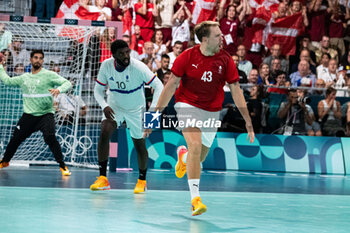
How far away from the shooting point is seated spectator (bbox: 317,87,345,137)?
15.2 m

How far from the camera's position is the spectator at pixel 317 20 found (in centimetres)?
1844

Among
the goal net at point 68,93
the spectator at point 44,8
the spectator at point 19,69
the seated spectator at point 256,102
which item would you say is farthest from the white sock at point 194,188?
the spectator at point 44,8

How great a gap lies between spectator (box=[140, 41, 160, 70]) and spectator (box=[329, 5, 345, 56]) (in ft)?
18.7

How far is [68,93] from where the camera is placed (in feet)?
49.0

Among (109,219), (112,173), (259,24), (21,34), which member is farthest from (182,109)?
(259,24)

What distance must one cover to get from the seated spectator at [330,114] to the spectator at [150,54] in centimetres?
454

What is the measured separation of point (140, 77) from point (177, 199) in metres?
1.97

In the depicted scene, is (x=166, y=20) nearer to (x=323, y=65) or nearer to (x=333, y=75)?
(x=323, y=65)

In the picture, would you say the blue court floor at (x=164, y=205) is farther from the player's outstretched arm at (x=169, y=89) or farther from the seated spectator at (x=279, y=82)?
the seated spectator at (x=279, y=82)

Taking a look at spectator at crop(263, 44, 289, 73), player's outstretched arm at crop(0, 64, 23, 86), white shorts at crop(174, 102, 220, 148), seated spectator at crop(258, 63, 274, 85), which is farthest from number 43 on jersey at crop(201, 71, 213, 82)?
spectator at crop(263, 44, 289, 73)

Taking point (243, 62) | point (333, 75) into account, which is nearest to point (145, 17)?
point (243, 62)

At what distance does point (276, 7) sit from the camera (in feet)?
60.1

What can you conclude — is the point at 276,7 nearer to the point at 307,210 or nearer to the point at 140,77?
the point at 140,77

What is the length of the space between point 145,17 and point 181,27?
1090mm
